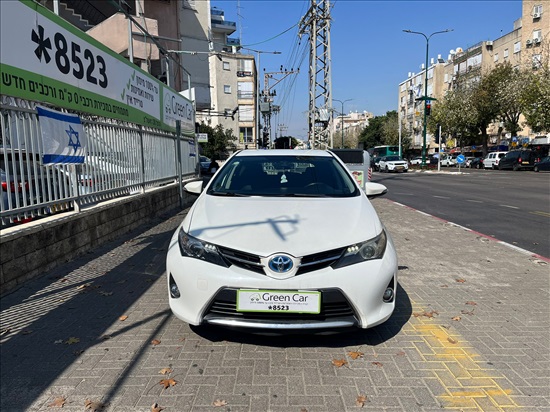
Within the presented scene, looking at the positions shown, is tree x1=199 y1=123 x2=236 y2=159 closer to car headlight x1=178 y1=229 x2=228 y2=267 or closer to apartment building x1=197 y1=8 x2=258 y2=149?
apartment building x1=197 y1=8 x2=258 y2=149

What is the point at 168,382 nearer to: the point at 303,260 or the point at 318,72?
the point at 303,260

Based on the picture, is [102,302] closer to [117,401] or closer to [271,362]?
[117,401]

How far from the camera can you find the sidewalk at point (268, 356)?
2547mm

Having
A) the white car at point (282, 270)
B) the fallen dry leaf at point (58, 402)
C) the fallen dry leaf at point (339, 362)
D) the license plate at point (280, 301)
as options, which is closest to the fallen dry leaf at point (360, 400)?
the fallen dry leaf at point (339, 362)

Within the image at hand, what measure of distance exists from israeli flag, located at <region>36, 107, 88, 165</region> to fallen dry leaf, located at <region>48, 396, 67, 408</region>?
3565 mm

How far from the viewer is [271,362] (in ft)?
9.70

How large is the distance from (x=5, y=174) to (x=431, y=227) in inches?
300

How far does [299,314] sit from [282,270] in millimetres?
334

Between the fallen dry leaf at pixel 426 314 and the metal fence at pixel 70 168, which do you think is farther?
the metal fence at pixel 70 168

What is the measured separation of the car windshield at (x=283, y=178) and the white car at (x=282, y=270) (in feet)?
2.11

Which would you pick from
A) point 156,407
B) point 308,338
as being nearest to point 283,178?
point 308,338

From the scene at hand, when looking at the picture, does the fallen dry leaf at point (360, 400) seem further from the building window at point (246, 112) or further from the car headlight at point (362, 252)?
the building window at point (246, 112)

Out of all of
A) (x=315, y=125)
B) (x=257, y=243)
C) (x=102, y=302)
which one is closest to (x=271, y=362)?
(x=257, y=243)

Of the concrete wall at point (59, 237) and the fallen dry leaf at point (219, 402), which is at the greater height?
the concrete wall at point (59, 237)
